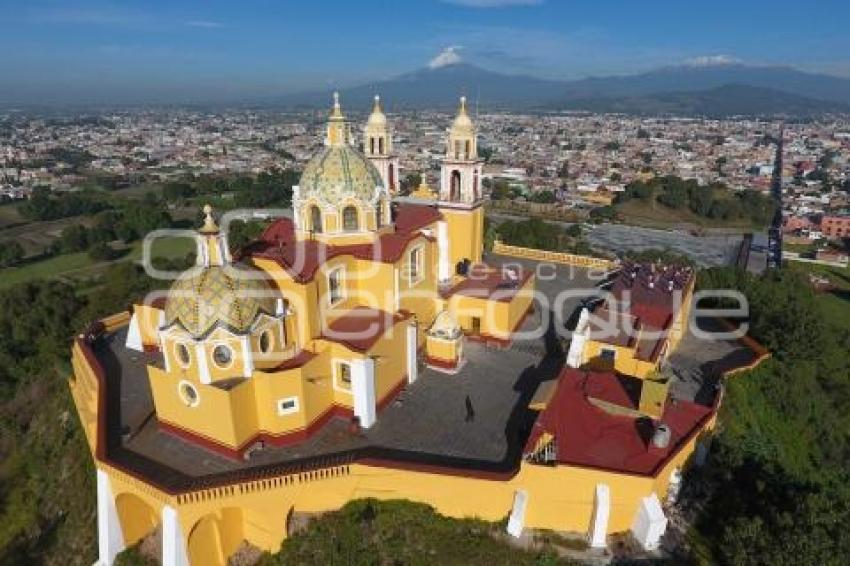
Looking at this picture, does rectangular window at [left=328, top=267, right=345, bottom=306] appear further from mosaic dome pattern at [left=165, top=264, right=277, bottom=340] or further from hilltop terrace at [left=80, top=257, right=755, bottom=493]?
hilltop terrace at [left=80, top=257, right=755, bottom=493]

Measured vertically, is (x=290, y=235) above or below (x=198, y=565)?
above

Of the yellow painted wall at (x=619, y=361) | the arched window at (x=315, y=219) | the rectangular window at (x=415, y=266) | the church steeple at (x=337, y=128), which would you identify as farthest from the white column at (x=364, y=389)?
the church steeple at (x=337, y=128)

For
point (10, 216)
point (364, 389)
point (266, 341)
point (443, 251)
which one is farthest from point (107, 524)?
point (10, 216)

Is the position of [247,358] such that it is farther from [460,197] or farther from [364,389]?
[460,197]

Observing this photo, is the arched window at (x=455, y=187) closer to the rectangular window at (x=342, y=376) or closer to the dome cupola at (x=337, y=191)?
the dome cupola at (x=337, y=191)

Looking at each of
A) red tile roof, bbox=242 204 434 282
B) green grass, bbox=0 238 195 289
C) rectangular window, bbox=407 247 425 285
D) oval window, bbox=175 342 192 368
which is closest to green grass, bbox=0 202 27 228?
green grass, bbox=0 238 195 289

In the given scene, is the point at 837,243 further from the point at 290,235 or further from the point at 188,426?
the point at 188,426

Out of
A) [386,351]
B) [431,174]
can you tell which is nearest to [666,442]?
[386,351]

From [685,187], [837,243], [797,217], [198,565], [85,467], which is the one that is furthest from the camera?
[685,187]

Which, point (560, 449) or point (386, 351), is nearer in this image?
point (560, 449)
